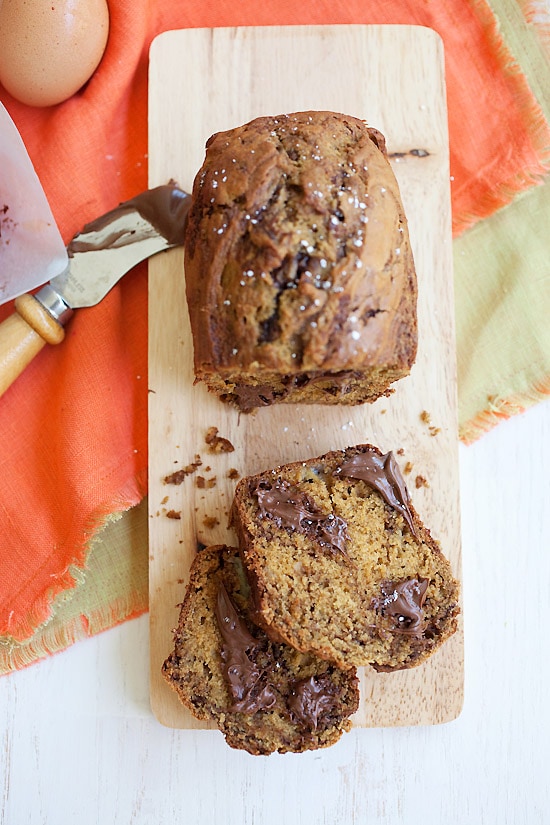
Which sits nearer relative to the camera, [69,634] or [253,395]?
[253,395]

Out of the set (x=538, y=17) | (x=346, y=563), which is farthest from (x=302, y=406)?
(x=538, y=17)

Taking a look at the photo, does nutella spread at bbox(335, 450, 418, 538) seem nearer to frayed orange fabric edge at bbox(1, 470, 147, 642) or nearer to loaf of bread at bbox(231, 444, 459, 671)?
loaf of bread at bbox(231, 444, 459, 671)

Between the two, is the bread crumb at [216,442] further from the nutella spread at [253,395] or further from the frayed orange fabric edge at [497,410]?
the frayed orange fabric edge at [497,410]

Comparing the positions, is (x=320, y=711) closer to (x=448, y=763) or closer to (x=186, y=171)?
(x=448, y=763)

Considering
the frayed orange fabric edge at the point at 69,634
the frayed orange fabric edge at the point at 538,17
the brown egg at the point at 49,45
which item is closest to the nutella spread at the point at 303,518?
the frayed orange fabric edge at the point at 69,634

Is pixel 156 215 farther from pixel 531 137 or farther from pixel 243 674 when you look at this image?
pixel 243 674

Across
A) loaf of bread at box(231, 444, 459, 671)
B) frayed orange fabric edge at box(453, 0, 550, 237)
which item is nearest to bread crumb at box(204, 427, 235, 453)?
loaf of bread at box(231, 444, 459, 671)

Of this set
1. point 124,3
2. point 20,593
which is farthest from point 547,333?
point 20,593
